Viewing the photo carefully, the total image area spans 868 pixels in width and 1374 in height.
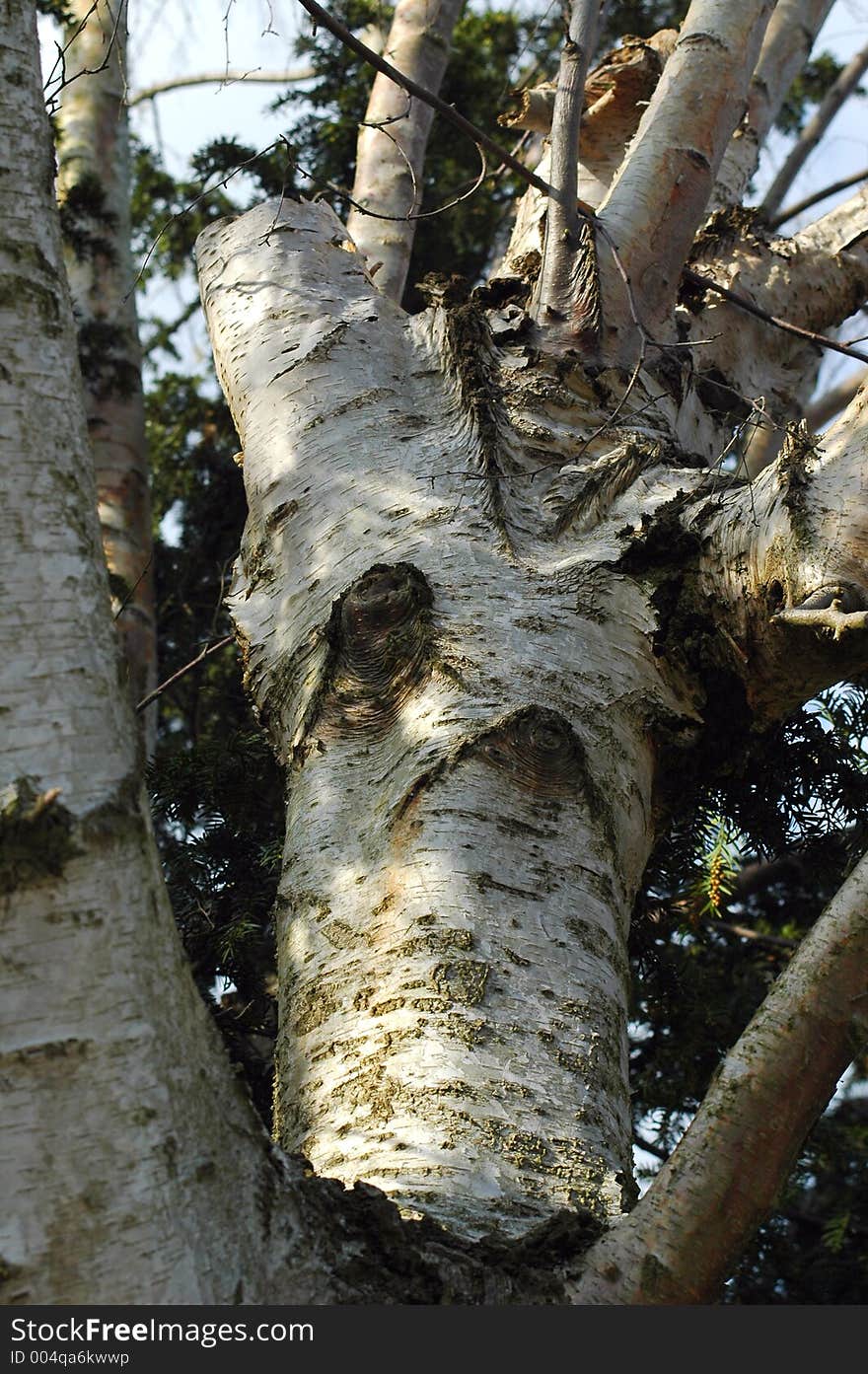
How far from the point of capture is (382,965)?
5.03ft

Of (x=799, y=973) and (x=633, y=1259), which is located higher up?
(x=799, y=973)

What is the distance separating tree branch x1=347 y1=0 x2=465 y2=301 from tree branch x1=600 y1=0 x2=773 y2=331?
76cm

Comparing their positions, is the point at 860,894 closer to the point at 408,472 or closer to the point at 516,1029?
the point at 516,1029

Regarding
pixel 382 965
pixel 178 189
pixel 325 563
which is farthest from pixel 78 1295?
pixel 178 189

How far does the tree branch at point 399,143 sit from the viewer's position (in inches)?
141

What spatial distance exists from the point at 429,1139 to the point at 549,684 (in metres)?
0.66

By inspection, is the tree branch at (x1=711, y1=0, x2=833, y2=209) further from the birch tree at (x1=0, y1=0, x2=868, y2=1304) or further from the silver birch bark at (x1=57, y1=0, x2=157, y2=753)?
the silver birch bark at (x1=57, y1=0, x2=157, y2=753)

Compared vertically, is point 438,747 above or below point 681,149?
below

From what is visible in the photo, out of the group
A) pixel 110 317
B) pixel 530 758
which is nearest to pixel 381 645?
pixel 530 758

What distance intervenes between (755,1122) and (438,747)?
69 centimetres

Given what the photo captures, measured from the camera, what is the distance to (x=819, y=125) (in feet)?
16.4

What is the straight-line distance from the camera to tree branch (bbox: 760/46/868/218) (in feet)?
16.3

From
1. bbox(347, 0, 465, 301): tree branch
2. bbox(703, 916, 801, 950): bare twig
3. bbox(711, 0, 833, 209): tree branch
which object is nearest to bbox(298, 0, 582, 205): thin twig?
bbox(347, 0, 465, 301): tree branch

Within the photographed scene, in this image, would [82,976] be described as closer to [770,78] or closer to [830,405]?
[770,78]
